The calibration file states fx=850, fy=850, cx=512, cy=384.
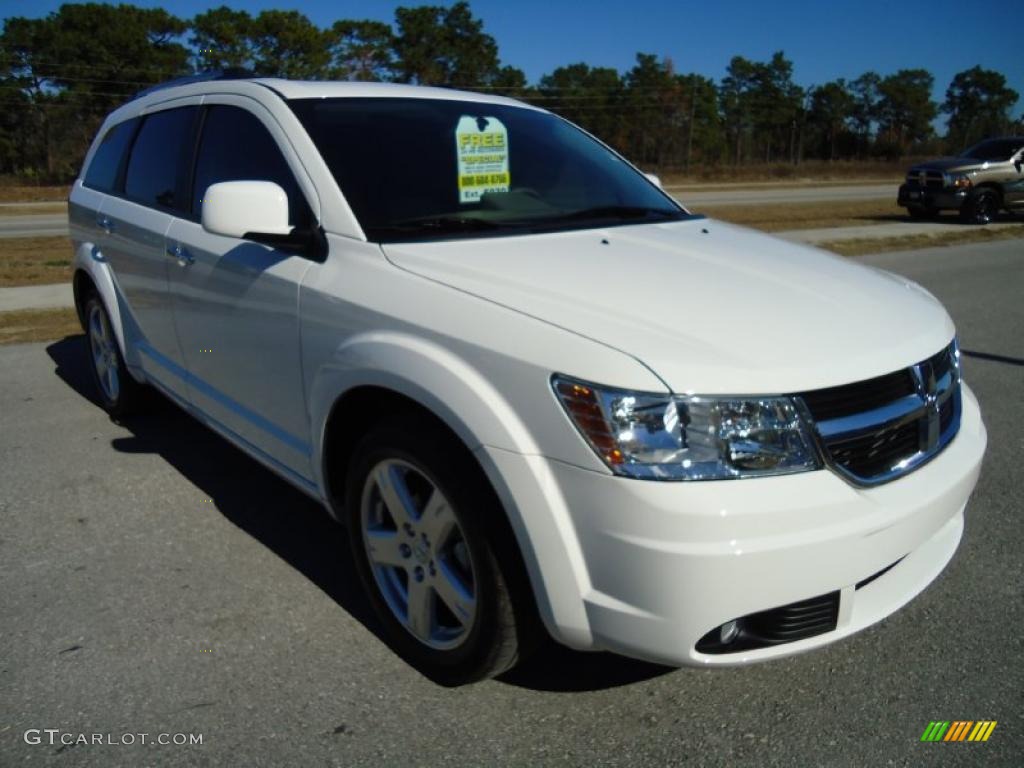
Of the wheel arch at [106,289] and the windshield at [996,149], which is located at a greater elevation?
the windshield at [996,149]

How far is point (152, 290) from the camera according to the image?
4051mm

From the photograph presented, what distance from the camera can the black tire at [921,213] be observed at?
1845 cm

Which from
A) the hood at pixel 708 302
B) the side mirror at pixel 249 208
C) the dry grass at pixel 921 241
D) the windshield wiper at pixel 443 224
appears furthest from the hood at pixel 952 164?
the side mirror at pixel 249 208

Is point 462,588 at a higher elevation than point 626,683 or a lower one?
higher

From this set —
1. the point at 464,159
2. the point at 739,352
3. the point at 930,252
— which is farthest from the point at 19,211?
the point at 739,352

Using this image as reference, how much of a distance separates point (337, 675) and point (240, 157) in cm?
205

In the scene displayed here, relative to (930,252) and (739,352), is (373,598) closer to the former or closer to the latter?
(739,352)

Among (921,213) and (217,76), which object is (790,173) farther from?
(217,76)

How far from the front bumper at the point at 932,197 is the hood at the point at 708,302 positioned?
1704cm

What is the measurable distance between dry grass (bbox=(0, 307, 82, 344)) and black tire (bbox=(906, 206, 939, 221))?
17.0 metres

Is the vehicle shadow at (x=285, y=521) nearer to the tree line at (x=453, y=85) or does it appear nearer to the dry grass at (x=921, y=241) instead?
the dry grass at (x=921, y=241)

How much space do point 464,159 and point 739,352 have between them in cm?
157

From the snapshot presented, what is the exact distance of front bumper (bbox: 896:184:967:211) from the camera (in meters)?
17.8

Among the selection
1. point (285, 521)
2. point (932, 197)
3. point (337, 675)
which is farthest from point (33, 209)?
point (337, 675)
